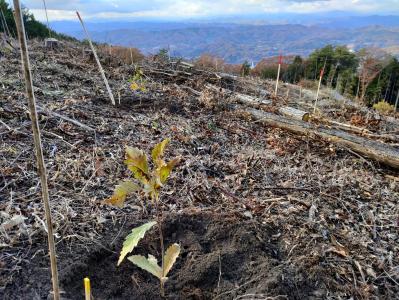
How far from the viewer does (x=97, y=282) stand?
1769 millimetres

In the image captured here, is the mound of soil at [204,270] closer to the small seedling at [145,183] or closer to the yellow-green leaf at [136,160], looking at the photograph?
the small seedling at [145,183]

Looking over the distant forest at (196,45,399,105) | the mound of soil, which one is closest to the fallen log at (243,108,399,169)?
the mound of soil

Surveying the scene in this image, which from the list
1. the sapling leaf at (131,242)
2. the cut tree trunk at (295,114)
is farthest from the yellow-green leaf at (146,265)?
the cut tree trunk at (295,114)

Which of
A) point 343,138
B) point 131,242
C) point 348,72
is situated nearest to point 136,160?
point 131,242

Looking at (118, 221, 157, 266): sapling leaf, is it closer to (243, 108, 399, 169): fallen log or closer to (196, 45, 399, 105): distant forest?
(243, 108, 399, 169): fallen log

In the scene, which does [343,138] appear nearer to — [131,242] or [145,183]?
[145,183]

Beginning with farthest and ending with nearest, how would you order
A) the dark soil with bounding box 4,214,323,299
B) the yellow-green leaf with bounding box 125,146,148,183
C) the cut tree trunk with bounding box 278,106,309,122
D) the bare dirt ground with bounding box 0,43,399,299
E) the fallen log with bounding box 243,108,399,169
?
the cut tree trunk with bounding box 278,106,309,122 → the fallen log with bounding box 243,108,399,169 → the bare dirt ground with bounding box 0,43,399,299 → the dark soil with bounding box 4,214,323,299 → the yellow-green leaf with bounding box 125,146,148,183

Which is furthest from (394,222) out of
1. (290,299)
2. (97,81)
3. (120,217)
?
(97,81)

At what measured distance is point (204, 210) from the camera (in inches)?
94.0

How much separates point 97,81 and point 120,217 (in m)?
3.73

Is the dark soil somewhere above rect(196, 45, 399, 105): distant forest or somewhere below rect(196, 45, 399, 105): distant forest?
above

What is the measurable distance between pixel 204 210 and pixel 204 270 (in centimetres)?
57

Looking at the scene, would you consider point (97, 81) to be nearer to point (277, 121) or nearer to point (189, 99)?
point (189, 99)

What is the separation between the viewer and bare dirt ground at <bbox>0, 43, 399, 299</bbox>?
5.99 ft
